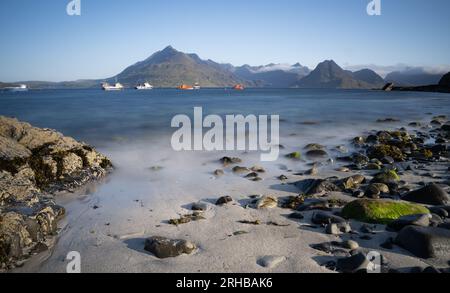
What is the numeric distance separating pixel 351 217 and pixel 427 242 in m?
1.68

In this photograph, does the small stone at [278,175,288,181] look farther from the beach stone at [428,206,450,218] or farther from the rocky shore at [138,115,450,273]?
the beach stone at [428,206,450,218]

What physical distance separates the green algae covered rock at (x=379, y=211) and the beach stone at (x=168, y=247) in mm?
3479

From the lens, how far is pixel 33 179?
29.7ft

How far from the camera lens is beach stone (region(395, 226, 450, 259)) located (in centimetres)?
529

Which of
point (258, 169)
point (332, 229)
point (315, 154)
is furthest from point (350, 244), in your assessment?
point (315, 154)

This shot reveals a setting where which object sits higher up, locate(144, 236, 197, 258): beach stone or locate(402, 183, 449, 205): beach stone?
locate(402, 183, 449, 205): beach stone

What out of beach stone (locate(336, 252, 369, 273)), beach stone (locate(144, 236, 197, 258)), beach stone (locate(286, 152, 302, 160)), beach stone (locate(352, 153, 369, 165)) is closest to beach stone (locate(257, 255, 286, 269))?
beach stone (locate(336, 252, 369, 273))

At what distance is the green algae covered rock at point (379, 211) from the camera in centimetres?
664

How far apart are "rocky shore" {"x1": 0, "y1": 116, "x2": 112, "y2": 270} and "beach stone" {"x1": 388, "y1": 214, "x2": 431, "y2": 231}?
6526mm

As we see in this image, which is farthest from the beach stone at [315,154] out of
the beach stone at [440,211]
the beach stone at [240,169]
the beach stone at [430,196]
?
the beach stone at [440,211]

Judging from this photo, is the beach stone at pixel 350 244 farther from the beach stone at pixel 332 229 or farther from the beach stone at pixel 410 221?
the beach stone at pixel 410 221

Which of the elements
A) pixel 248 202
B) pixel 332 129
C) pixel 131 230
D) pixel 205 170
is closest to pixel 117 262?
pixel 131 230

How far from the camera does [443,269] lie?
491 centimetres

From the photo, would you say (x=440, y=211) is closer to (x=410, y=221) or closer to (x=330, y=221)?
(x=410, y=221)
